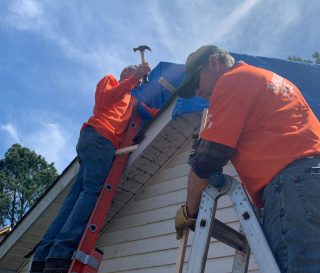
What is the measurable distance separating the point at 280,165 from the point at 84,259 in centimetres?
201

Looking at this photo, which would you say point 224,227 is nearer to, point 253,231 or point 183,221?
point 183,221

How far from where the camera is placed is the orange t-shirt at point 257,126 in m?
1.80

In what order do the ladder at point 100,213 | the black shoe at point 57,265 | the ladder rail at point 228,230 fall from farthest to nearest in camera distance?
the ladder at point 100,213 → the black shoe at point 57,265 → the ladder rail at point 228,230

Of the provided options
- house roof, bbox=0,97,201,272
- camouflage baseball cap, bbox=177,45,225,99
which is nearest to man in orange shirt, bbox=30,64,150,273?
house roof, bbox=0,97,201,272

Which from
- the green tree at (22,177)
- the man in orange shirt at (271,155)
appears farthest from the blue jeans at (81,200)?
the green tree at (22,177)

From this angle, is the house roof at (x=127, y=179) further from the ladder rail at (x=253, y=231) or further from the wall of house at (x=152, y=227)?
the ladder rail at (x=253, y=231)

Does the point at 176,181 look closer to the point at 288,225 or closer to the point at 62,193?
the point at 62,193

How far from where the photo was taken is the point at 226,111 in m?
1.84

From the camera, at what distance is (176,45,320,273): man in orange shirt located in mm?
1587

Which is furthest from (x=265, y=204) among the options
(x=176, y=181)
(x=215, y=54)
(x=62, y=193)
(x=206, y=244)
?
(x=62, y=193)

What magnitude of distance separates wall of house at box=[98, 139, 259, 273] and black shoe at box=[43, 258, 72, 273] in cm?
120

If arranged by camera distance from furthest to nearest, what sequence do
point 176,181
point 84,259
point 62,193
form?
1. point 62,193
2. point 176,181
3. point 84,259

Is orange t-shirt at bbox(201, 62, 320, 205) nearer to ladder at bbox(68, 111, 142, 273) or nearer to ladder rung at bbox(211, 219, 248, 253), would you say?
ladder rung at bbox(211, 219, 248, 253)

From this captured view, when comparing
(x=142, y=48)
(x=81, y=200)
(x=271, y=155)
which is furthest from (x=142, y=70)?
(x=271, y=155)
